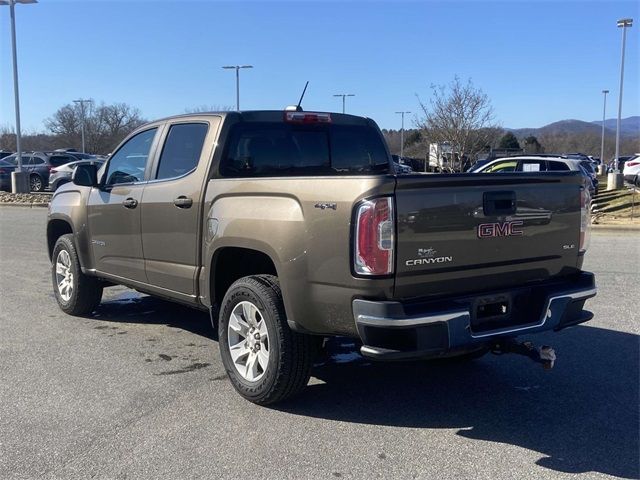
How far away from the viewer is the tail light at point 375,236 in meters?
3.38

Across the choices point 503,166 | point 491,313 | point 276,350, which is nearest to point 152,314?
point 276,350

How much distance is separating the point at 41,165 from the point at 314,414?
2678 centimetres

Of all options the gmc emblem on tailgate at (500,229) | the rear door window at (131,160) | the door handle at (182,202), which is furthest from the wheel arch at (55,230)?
the gmc emblem on tailgate at (500,229)

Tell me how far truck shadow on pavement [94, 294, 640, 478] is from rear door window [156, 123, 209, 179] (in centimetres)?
195

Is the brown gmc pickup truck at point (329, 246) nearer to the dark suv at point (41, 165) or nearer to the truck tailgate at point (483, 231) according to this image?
the truck tailgate at point (483, 231)

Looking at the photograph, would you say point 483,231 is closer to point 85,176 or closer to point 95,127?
point 85,176

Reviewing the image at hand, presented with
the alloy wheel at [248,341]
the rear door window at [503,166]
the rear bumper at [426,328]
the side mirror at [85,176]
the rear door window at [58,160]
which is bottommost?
the alloy wheel at [248,341]

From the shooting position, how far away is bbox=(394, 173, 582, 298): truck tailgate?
3479 millimetres

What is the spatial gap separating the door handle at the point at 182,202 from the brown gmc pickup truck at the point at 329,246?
0.06ft

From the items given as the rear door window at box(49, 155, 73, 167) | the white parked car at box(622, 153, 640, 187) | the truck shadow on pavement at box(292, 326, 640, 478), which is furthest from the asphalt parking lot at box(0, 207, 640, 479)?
the rear door window at box(49, 155, 73, 167)

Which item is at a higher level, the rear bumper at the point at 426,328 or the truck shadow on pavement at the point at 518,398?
the rear bumper at the point at 426,328

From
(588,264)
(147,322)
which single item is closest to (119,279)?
(147,322)

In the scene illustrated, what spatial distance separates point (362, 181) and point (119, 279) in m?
3.24

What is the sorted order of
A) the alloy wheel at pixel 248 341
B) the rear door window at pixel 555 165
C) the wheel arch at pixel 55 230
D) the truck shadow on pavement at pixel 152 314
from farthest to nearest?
the rear door window at pixel 555 165, the wheel arch at pixel 55 230, the truck shadow on pavement at pixel 152 314, the alloy wheel at pixel 248 341
